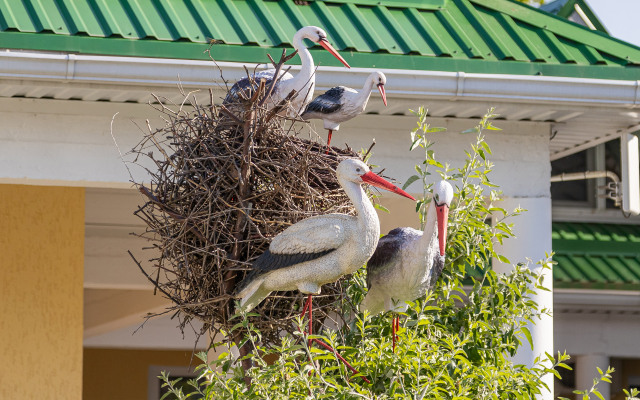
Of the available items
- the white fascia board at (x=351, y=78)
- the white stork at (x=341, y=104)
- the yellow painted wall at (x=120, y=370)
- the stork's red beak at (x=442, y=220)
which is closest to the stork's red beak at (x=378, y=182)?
the stork's red beak at (x=442, y=220)

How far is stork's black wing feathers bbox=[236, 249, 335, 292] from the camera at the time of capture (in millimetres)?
4625

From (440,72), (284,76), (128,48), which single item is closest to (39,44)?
(128,48)

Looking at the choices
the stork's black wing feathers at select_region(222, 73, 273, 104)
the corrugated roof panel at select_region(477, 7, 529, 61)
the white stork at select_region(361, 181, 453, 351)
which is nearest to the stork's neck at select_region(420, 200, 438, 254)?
the white stork at select_region(361, 181, 453, 351)

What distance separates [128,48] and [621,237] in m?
5.61

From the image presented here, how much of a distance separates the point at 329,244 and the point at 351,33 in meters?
2.48

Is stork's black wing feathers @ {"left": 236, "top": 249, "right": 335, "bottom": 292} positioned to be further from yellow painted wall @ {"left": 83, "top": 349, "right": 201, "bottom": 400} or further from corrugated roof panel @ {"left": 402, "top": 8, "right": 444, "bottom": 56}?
yellow painted wall @ {"left": 83, "top": 349, "right": 201, "bottom": 400}

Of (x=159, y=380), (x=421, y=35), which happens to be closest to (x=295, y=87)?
(x=421, y=35)

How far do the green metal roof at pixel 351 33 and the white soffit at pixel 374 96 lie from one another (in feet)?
0.48

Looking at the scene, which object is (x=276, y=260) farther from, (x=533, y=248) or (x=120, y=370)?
(x=120, y=370)

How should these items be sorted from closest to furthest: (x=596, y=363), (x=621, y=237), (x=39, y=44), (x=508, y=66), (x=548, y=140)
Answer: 1. (x=39, y=44)
2. (x=508, y=66)
3. (x=548, y=140)
4. (x=621, y=237)
5. (x=596, y=363)

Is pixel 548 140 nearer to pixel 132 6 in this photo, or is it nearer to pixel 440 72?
pixel 440 72

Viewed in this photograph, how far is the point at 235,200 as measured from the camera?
5031 millimetres

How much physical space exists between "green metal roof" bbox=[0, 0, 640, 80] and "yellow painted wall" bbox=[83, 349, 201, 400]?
674 cm

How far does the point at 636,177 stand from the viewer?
25.0 ft
